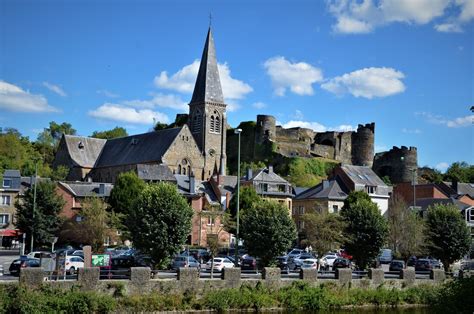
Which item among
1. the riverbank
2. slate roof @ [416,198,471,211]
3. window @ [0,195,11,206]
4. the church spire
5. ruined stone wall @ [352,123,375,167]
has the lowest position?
the riverbank

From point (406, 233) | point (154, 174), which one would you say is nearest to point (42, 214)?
point (154, 174)

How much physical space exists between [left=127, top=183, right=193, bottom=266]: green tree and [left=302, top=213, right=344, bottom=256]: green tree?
1244 centimetres

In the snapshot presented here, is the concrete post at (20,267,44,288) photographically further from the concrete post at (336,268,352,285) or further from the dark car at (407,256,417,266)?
the dark car at (407,256,417,266)

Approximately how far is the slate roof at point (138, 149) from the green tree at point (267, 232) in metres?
51.7

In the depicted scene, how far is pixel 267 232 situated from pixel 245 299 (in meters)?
7.72

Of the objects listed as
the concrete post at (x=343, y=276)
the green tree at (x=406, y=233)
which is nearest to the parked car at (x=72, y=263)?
the concrete post at (x=343, y=276)

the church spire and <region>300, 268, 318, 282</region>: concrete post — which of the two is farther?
the church spire

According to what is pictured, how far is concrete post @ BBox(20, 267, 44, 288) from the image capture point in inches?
1215

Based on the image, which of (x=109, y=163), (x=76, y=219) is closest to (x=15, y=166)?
(x=109, y=163)

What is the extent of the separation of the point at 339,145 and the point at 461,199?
44.1 meters

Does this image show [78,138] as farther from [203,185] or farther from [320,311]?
[320,311]

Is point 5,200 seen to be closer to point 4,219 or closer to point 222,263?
point 4,219

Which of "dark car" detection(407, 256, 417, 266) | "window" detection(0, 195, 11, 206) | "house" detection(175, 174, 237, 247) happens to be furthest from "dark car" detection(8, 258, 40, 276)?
"window" detection(0, 195, 11, 206)

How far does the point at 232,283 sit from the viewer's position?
36281mm
